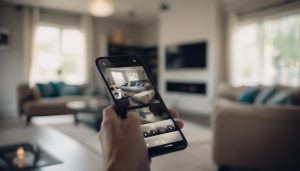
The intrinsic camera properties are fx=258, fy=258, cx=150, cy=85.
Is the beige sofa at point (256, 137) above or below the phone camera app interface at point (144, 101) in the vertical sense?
below

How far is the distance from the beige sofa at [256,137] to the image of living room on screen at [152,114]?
1.63 m

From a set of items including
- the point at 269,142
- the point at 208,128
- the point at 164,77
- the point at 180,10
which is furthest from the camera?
the point at 164,77

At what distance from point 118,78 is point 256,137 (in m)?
1.79

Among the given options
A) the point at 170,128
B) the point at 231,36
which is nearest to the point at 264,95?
the point at 170,128

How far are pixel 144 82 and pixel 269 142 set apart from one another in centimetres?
174

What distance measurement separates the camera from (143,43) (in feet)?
26.7

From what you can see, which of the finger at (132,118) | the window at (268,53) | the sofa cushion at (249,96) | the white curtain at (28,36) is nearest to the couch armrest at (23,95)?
the white curtain at (28,36)

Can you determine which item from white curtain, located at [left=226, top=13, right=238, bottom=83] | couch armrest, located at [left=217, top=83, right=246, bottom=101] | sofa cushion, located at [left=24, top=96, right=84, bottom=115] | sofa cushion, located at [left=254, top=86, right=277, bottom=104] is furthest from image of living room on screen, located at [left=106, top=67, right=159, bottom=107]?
white curtain, located at [left=226, top=13, right=238, bottom=83]

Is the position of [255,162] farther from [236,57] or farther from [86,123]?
[236,57]

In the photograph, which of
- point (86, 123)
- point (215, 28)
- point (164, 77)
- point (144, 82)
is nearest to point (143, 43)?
point (164, 77)

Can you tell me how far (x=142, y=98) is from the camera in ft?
1.81

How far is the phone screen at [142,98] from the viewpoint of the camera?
53 cm

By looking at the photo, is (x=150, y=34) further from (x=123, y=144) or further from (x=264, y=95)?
(x=123, y=144)

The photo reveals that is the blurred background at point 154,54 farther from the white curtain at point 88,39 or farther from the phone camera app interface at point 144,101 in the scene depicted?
the phone camera app interface at point 144,101
